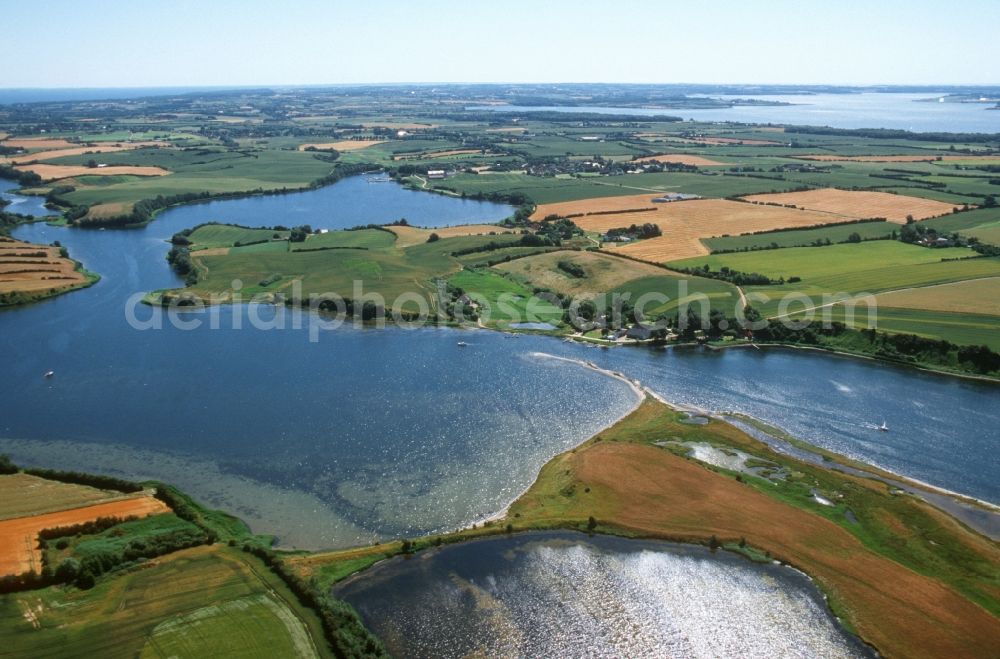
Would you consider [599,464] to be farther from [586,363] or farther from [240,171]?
[240,171]

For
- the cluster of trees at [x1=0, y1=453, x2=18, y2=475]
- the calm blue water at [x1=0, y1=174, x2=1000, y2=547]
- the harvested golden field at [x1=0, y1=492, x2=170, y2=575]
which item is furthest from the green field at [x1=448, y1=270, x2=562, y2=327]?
the cluster of trees at [x1=0, y1=453, x2=18, y2=475]

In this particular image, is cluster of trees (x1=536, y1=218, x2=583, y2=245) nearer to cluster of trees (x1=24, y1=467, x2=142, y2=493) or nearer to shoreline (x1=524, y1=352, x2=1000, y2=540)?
shoreline (x1=524, y1=352, x2=1000, y2=540)

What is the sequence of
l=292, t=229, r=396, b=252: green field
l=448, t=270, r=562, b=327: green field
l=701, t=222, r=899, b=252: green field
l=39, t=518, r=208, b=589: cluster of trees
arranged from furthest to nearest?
l=292, t=229, r=396, b=252: green field, l=701, t=222, r=899, b=252: green field, l=448, t=270, r=562, b=327: green field, l=39, t=518, r=208, b=589: cluster of trees

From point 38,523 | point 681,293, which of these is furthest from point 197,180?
point 38,523

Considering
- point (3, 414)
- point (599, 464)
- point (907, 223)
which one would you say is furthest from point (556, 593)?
point (907, 223)

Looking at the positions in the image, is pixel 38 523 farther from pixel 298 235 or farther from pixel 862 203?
pixel 862 203

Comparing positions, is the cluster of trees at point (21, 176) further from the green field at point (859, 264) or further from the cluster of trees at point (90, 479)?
the green field at point (859, 264)

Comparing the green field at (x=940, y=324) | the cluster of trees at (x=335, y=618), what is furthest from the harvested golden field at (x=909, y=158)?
the cluster of trees at (x=335, y=618)
